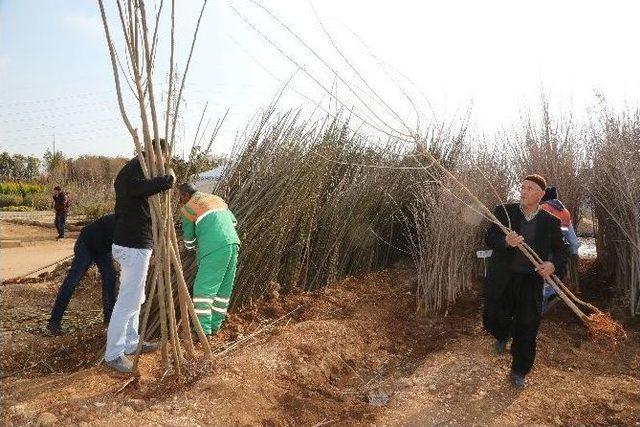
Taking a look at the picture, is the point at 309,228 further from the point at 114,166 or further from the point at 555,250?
the point at 114,166

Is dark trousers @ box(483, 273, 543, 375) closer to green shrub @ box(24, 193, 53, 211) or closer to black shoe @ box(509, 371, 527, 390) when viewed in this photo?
black shoe @ box(509, 371, 527, 390)

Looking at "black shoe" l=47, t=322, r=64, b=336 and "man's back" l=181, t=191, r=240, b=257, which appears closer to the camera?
"man's back" l=181, t=191, r=240, b=257

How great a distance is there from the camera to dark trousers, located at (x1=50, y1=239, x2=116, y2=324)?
390cm

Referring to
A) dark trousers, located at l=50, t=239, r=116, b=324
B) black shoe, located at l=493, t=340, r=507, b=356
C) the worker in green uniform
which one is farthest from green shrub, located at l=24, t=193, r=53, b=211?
black shoe, located at l=493, t=340, r=507, b=356

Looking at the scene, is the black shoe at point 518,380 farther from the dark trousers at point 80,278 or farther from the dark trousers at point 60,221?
the dark trousers at point 60,221

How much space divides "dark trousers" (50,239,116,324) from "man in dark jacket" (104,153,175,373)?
109 cm

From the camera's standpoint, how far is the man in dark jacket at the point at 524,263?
321cm

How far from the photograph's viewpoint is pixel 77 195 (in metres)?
17.0

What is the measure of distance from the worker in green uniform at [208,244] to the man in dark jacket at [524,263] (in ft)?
5.95

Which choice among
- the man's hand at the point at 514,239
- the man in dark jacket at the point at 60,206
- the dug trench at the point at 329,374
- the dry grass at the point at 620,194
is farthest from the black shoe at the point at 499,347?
the man in dark jacket at the point at 60,206

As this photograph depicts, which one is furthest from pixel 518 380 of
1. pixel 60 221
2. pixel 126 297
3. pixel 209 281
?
pixel 60 221

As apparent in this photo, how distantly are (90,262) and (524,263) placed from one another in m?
3.23

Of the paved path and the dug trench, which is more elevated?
the dug trench

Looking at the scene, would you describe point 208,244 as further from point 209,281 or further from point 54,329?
point 54,329
